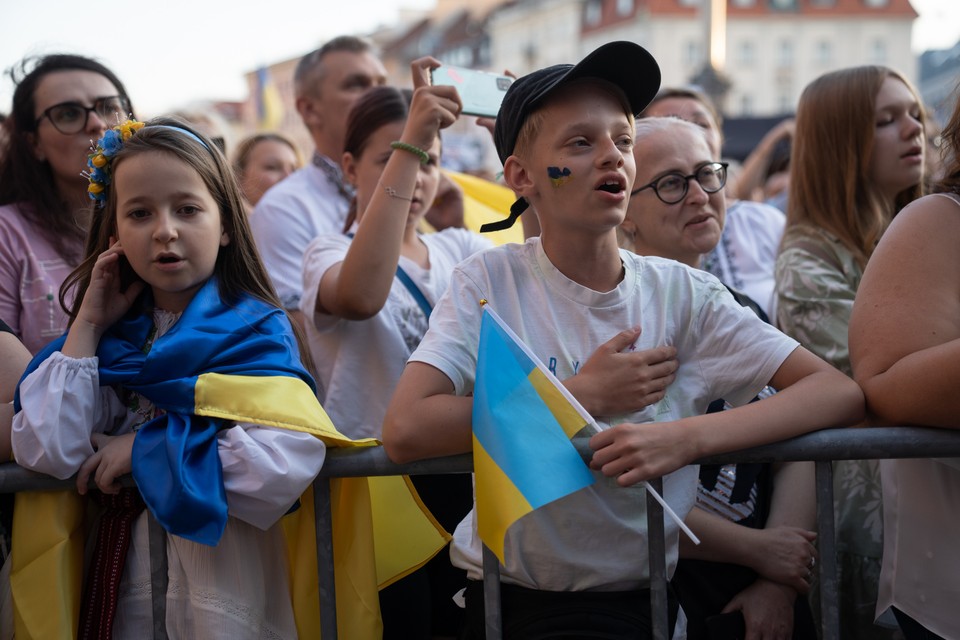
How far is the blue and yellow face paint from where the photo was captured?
7.66 feet

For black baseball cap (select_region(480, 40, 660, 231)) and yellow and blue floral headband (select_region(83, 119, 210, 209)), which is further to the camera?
yellow and blue floral headband (select_region(83, 119, 210, 209))

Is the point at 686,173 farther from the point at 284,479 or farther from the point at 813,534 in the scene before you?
the point at 284,479

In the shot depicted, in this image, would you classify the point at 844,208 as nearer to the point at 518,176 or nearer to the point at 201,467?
the point at 518,176

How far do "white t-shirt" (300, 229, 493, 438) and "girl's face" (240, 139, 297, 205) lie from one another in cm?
253

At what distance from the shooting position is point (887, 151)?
355 cm

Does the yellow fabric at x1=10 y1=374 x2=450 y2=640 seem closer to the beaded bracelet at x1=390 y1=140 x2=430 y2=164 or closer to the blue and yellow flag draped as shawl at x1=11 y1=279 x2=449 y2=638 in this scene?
the blue and yellow flag draped as shawl at x1=11 y1=279 x2=449 y2=638

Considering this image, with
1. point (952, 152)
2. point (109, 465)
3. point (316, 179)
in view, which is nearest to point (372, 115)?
point (316, 179)

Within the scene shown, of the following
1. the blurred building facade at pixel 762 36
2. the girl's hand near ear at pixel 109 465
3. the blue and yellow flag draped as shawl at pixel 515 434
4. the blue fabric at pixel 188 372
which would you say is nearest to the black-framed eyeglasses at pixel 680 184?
Result: the blue and yellow flag draped as shawl at pixel 515 434

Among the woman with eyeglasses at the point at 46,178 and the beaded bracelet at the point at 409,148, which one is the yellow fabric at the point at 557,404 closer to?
the beaded bracelet at the point at 409,148

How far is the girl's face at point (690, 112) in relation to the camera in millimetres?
4475

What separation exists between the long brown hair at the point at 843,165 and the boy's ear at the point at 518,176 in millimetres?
1459

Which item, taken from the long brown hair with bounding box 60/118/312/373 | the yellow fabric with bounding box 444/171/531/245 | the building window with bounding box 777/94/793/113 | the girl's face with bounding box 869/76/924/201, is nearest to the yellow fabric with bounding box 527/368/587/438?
the long brown hair with bounding box 60/118/312/373

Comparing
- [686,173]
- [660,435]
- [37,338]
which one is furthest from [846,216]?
[37,338]

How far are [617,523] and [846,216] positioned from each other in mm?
1778
